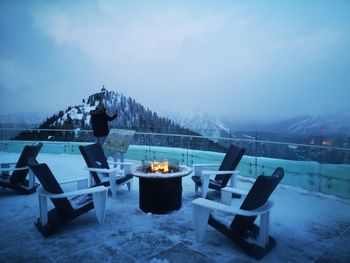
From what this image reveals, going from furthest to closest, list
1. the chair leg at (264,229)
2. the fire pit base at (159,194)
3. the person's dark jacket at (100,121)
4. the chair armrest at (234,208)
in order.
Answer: the person's dark jacket at (100,121), the fire pit base at (159,194), the chair leg at (264,229), the chair armrest at (234,208)

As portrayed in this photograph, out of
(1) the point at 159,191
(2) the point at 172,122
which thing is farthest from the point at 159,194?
(2) the point at 172,122

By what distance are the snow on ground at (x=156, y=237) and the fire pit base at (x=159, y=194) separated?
108 millimetres

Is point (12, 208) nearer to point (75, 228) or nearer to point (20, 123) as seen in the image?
point (75, 228)

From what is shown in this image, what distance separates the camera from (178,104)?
23.5 metres

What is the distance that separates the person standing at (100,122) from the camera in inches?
244

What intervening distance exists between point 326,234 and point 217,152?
14.6 ft

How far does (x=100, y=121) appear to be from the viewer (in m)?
6.27

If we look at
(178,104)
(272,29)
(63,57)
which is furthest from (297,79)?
(63,57)

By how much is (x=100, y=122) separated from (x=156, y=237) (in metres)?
4.22

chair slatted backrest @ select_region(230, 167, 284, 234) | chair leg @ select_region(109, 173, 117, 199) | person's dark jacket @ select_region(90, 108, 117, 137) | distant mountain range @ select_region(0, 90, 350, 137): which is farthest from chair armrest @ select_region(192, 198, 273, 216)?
person's dark jacket @ select_region(90, 108, 117, 137)

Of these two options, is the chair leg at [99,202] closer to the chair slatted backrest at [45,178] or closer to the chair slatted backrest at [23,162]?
the chair slatted backrest at [45,178]

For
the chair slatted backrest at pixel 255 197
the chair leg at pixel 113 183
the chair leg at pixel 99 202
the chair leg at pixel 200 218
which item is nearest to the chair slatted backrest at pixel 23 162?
the chair leg at pixel 113 183

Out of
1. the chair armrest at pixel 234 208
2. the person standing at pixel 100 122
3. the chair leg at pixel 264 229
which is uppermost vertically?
the person standing at pixel 100 122

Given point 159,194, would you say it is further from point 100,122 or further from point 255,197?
point 100,122
